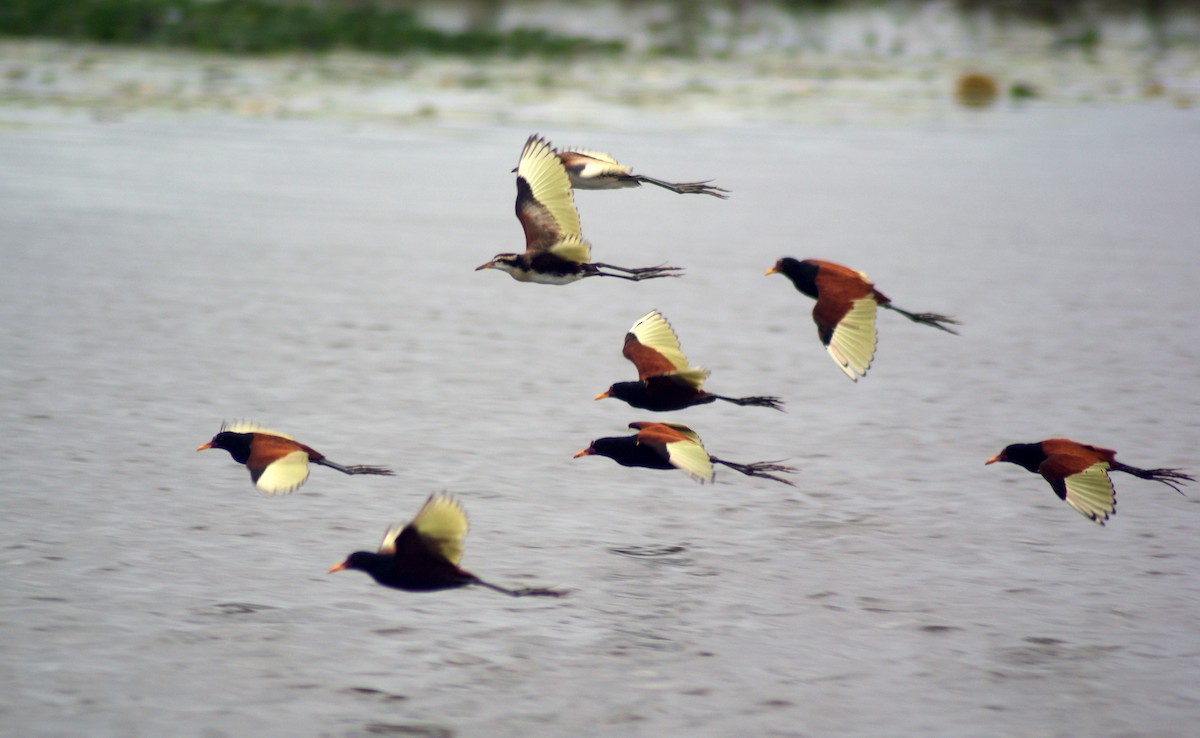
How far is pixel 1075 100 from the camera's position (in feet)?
57.0

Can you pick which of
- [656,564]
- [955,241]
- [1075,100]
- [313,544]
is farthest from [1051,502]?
[1075,100]

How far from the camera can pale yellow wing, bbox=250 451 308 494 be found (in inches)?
127

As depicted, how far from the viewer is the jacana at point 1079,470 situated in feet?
11.5

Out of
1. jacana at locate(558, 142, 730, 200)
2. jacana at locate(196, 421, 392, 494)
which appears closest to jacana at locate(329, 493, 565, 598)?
jacana at locate(196, 421, 392, 494)

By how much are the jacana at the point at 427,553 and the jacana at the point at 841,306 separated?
0.82m

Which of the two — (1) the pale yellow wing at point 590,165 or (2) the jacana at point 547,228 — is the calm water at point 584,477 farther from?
(1) the pale yellow wing at point 590,165

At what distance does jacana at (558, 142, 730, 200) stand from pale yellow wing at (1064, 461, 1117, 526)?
1.06 metres

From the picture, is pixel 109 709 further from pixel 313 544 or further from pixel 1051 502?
pixel 1051 502

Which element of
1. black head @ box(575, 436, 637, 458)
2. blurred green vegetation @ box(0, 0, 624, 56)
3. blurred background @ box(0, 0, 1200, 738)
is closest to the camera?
black head @ box(575, 436, 637, 458)

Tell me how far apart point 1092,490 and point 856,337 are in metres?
0.78

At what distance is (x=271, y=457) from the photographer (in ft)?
11.1

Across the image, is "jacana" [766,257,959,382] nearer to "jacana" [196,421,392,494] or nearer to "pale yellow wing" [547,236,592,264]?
"pale yellow wing" [547,236,592,264]

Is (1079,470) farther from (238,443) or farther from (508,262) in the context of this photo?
(238,443)

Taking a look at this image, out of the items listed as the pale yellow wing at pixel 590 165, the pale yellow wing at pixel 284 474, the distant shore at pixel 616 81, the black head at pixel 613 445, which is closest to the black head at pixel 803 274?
the pale yellow wing at pixel 590 165
